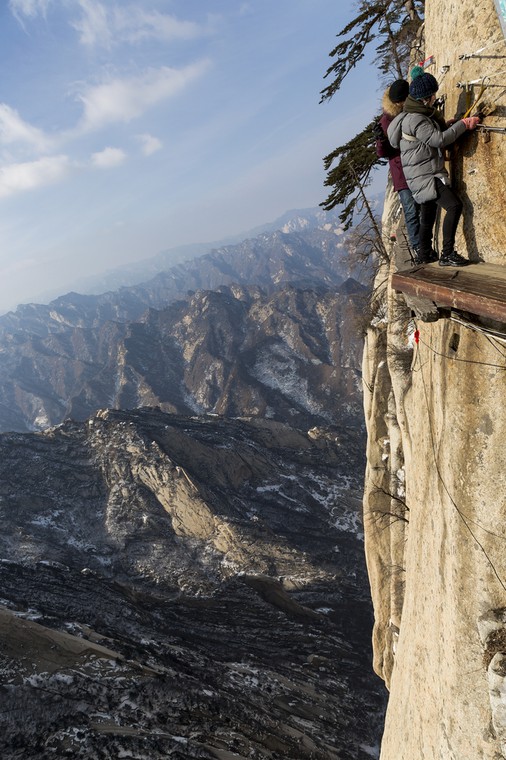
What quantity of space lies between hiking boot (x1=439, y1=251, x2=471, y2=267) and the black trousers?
0.05 m

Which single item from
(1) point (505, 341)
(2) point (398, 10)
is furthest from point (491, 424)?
(2) point (398, 10)

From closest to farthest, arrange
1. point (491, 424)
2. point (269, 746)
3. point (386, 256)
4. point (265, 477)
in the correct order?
point (491, 424)
point (386, 256)
point (269, 746)
point (265, 477)

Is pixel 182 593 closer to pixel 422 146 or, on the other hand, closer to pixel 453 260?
pixel 453 260

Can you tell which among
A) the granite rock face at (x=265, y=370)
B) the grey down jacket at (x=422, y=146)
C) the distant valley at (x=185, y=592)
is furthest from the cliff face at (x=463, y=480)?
the granite rock face at (x=265, y=370)

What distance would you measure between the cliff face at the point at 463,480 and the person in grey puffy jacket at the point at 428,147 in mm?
485

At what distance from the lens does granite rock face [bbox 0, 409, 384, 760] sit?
25797mm

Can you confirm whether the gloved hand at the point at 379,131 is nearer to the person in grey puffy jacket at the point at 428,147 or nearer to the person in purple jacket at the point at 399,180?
the person in purple jacket at the point at 399,180

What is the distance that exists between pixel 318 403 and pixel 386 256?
123048 mm

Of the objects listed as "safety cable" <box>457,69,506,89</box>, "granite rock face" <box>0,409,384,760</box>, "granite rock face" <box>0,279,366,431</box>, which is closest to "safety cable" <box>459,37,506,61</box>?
"safety cable" <box>457,69,506,89</box>

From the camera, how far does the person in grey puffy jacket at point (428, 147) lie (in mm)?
5016

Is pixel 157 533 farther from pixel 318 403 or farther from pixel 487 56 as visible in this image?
pixel 318 403

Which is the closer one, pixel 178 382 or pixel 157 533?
pixel 157 533

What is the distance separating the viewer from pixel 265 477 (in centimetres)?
7731

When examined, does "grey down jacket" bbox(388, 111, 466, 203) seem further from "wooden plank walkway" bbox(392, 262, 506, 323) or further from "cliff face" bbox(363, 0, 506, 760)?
"wooden plank walkway" bbox(392, 262, 506, 323)
